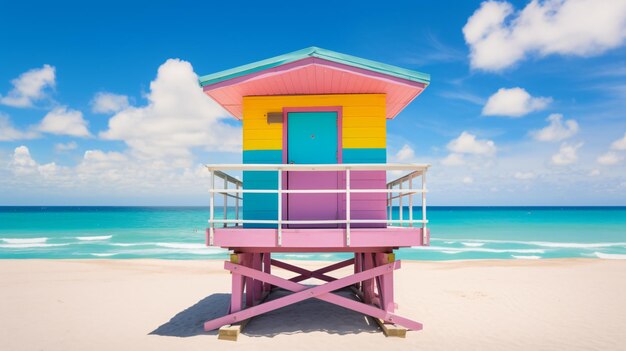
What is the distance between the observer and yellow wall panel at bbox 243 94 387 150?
8766mm

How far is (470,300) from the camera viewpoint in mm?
12125

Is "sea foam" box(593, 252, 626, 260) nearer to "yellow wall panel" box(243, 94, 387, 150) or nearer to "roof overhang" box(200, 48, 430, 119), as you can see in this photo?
"roof overhang" box(200, 48, 430, 119)

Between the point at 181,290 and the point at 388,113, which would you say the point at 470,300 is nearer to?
the point at 388,113

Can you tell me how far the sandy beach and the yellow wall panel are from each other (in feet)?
12.6

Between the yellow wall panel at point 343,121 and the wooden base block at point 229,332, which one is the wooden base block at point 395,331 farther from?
the yellow wall panel at point 343,121

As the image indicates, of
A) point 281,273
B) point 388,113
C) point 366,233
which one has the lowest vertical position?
point 281,273

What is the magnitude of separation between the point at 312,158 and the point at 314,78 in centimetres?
163

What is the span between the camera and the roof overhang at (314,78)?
317 inches

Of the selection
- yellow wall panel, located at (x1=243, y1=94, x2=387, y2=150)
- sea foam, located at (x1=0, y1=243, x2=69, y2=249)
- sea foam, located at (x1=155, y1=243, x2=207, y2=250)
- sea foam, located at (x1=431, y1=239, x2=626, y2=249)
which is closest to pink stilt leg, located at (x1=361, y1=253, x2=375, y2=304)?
yellow wall panel, located at (x1=243, y1=94, x2=387, y2=150)

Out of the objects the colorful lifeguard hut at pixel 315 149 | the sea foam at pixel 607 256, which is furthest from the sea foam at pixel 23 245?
the sea foam at pixel 607 256

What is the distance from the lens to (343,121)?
29.0 ft

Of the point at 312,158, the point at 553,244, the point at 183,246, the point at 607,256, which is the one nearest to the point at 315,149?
the point at 312,158

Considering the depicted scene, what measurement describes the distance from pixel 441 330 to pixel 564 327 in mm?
2922

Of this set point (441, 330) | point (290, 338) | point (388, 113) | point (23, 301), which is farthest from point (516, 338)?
point (23, 301)
